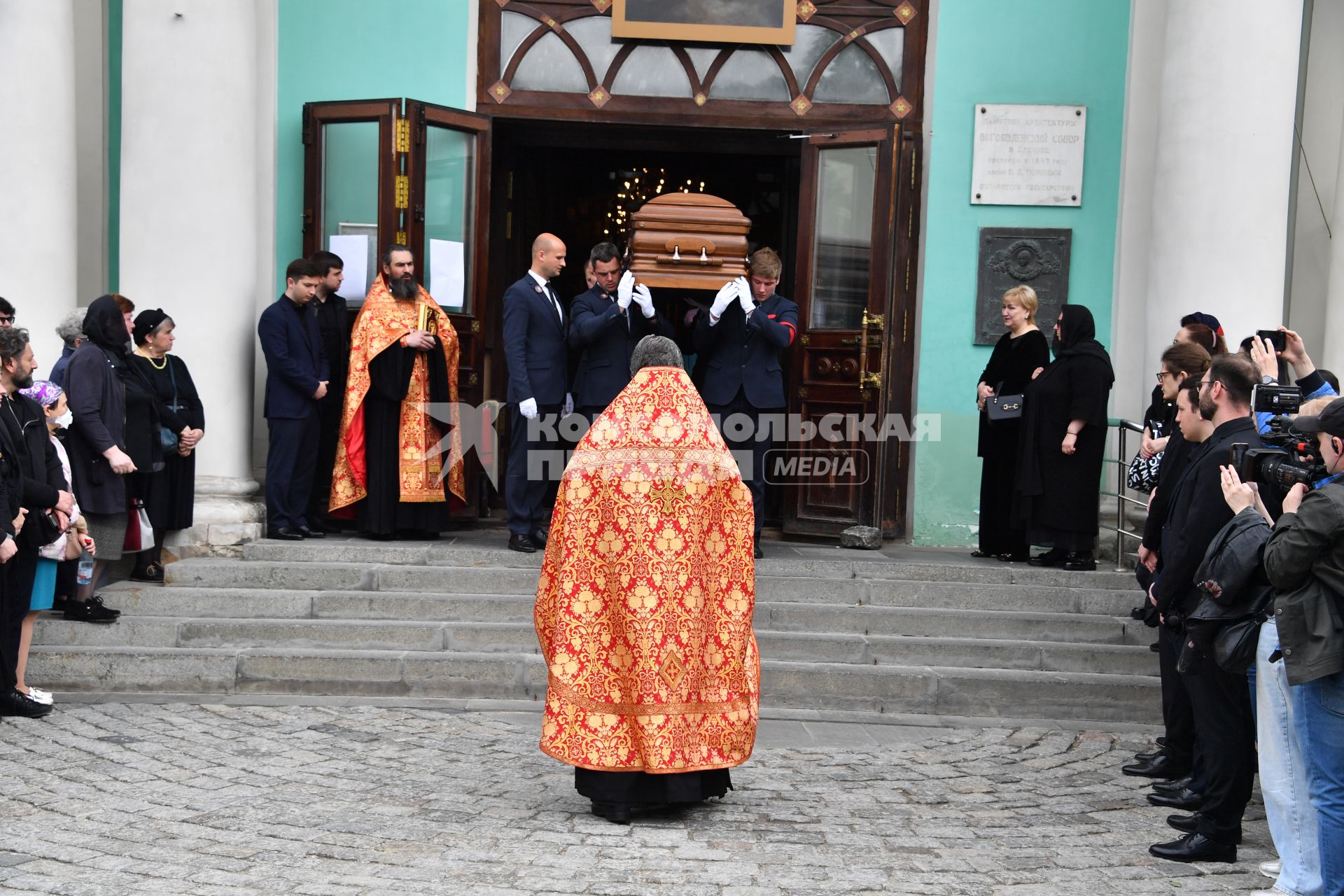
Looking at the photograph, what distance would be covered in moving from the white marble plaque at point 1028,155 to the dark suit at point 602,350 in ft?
9.39

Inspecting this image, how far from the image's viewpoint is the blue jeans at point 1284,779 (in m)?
4.60

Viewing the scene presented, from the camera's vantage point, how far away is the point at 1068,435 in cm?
872

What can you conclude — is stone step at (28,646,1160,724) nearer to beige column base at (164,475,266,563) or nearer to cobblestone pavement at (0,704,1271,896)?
cobblestone pavement at (0,704,1271,896)

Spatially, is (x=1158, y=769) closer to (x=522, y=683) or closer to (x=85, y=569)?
(x=522, y=683)

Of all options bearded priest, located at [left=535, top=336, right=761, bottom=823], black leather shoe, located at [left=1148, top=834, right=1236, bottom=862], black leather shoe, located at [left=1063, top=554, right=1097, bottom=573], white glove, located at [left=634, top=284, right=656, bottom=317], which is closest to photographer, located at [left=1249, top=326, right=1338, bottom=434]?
black leather shoe, located at [left=1148, top=834, right=1236, bottom=862]

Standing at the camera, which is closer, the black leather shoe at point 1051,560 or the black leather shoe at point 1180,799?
the black leather shoe at point 1180,799

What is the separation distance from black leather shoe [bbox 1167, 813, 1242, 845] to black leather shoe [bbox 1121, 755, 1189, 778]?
0.65 m

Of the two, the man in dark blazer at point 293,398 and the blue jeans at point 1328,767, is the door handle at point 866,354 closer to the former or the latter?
the man in dark blazer at point 293,398

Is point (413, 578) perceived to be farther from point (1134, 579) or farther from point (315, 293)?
point (1134, 579)

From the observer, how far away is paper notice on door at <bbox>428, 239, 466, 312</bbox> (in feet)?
32.1

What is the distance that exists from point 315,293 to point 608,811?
17.0 feet

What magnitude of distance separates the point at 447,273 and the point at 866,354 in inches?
117

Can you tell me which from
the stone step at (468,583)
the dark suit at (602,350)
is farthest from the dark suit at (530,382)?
the stone step at (468,583)

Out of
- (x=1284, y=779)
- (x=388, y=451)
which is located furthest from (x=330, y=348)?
(x=1284, y=779)
